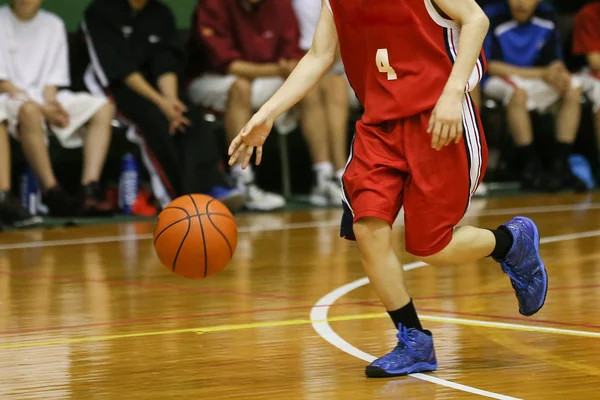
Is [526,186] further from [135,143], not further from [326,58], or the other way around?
[326,58]

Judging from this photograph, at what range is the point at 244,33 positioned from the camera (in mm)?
8023

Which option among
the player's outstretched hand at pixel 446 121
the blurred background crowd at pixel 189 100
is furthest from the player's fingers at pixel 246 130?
the blurred background crowd at pixel 189 100

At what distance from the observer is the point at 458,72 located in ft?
10.1

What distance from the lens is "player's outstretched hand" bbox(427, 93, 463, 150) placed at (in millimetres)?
3031

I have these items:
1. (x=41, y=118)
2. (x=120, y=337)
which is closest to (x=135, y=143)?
(x=41, y=118)

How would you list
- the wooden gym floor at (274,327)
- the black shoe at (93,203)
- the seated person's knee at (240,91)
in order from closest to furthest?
the wooden gym floor at (274,327) < the black shoe at (93,203) < the seated person's knee at (240,91)

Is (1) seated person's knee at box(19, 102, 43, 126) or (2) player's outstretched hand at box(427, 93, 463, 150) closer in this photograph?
(2) player's outstretched hand at box(427, 93, 463, 150)

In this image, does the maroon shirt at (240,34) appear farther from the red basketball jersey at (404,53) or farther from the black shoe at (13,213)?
the red basketball jersey at (404,53)

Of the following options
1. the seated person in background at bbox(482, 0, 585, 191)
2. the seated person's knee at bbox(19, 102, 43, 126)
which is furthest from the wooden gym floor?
the seated person in background at bbox(482, 0, 585, 191)

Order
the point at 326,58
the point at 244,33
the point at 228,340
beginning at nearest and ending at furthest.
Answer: the point at 326,58, the point at 228,340, the point at 244,33

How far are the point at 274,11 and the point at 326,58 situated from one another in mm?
4739

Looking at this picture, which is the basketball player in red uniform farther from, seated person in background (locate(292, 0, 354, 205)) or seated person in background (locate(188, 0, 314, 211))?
seated person in background (locate(292, 0, 354, 205))

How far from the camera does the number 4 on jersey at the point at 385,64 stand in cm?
326

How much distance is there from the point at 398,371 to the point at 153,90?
4.81 metres
